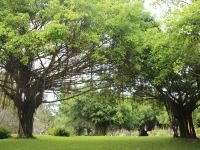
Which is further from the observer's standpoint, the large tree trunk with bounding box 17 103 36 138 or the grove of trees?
the large tree trunk with bounding box 17 103 36 138

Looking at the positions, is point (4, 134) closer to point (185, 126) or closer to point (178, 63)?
point (185, 126)

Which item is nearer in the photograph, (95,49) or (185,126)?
(95,49)

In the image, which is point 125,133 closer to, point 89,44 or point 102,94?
point 102,94

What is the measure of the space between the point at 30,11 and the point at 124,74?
7.55m

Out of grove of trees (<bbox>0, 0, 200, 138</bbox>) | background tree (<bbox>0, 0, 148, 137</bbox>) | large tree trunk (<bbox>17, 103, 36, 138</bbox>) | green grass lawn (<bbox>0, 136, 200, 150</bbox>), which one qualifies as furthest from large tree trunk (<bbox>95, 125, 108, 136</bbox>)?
background tree (<bbox>0, 0, 148, 137</bbox>)

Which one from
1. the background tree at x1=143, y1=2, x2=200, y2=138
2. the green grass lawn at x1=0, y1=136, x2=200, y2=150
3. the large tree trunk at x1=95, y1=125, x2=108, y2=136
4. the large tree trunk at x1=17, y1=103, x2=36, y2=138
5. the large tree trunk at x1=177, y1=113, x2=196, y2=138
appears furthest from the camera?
the large tree trunk at x1=95, y1=125, x2=108, y2=136

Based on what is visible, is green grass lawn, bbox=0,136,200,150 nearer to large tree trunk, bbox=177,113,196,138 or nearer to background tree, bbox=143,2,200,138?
background tree, bbox=143,2,200,138

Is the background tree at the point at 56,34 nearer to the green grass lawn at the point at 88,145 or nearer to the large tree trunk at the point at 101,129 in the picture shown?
the green grass lawn at the point at 88,145

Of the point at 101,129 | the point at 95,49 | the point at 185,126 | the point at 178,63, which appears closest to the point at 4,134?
the point at 95,49

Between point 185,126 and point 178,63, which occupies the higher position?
point 178,63

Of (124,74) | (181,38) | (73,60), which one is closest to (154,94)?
(124,74)

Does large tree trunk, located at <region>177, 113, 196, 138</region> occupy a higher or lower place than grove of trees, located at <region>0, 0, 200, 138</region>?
lower

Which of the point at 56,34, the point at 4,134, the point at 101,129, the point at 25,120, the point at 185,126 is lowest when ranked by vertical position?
the point at 4,134

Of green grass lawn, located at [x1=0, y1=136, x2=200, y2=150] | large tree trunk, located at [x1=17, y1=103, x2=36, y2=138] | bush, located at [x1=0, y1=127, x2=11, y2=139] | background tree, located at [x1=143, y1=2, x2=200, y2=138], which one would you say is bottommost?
green grass lawn, located at [x1=0, y1=136, x2=200, y2=150]
